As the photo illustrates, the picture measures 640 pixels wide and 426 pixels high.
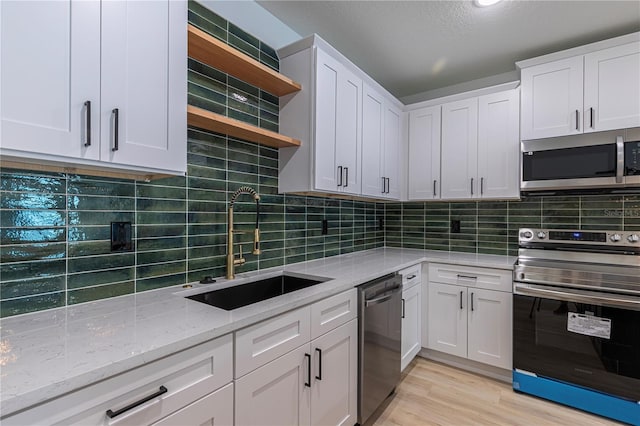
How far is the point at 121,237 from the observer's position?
4.29 ft

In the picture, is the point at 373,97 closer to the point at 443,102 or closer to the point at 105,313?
the point at 443,102

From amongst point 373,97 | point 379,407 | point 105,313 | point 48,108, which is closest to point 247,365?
point 105,313

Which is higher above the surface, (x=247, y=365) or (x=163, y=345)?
(x=163, y=345)

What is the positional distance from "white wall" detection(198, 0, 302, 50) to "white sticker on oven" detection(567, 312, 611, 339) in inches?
103

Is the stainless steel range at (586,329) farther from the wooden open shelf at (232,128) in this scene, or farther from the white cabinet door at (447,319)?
the wooden open shelf at (232,128)

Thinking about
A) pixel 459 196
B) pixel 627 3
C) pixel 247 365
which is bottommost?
pixel 247 365

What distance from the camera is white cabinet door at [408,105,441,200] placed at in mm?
2842

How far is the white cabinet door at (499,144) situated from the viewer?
96.7 inches

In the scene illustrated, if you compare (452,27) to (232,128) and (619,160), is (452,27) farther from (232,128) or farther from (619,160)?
(232,128)

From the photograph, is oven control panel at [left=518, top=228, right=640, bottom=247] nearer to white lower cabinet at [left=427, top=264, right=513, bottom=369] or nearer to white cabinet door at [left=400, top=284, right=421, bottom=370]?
white lower cabinet at [left=427, top=264, right=513, bottom=369]

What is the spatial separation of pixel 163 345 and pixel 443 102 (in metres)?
2.86

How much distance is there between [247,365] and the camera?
3.57 feet

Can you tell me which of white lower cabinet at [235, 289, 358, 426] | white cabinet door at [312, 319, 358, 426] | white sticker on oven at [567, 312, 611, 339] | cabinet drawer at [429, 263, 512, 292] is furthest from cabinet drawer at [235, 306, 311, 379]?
white sticker on oven at [567, 312, 611, 339]

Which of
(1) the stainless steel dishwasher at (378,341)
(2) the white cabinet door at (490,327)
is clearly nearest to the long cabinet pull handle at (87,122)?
(1) the stainless steel dishwasher at (378,341)
